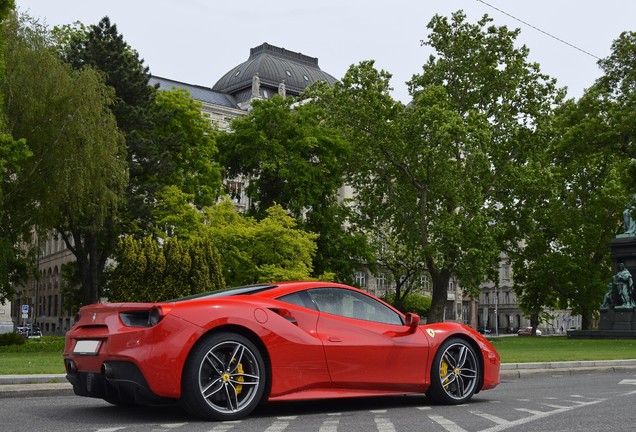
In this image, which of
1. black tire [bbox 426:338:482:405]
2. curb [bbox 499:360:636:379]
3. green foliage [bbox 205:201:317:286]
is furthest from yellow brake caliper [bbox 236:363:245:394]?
green foliage [bbox 205:201:317:286]

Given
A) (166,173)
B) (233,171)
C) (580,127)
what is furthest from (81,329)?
(233,171)

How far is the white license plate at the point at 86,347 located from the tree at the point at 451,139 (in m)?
35.9

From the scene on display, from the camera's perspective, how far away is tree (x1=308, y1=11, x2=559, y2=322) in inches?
1721

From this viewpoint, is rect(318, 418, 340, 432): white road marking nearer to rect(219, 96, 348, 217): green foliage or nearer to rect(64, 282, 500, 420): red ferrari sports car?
rect(64, 282, 500, 420): red ferrari sports car

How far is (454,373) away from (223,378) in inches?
119

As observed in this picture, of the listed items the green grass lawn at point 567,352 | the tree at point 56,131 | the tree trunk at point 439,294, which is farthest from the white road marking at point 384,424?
the tree trunk at point 439,294

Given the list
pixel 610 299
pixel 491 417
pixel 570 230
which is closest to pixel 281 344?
pixel 491 417

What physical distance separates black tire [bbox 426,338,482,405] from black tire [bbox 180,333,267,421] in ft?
7.42

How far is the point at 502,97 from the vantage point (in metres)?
46.5

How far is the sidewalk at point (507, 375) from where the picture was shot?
10945mm

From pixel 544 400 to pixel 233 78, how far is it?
9533cm

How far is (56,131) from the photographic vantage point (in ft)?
98.2

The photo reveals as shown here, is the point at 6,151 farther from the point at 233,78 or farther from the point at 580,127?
the point at 233,78

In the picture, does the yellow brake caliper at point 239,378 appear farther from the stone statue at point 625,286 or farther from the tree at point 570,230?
the tree at point 570,230
